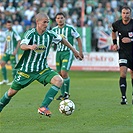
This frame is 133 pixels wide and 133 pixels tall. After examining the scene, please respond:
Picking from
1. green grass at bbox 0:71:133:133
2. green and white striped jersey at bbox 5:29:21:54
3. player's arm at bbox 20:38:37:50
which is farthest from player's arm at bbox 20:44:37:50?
green and white striped jersey at bbox 5:29:21:54

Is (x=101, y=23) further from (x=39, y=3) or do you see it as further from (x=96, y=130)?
(x=96, y=130)

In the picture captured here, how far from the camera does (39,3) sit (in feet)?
98.6

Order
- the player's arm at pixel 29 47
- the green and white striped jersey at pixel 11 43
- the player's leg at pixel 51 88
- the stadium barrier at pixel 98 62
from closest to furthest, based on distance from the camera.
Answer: the player's arm at pixel 29 47 < the player's leg at pixel 51 88 < the green and white striped jersey at pixel 11 43 < the stadium barrier at pixel 98 62

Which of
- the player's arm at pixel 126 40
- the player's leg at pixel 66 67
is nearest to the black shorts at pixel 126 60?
the player's arm at pixel 126 40

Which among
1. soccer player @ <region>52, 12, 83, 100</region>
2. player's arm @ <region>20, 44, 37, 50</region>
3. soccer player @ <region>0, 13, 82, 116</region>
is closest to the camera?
player's arm @ <region>20, 44, 37, 50</region>

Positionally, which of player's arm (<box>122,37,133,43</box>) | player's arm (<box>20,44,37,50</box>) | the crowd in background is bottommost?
player's arm (<box>122,37,133,43</box>)

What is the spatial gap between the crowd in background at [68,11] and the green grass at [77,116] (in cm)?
1214

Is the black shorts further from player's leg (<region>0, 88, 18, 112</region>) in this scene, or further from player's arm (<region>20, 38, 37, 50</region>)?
player's leg (<region>0, 88, 18, 112</region>)

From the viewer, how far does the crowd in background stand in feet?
90.7

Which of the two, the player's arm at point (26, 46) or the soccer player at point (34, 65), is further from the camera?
the soccer player at point (34, 65)

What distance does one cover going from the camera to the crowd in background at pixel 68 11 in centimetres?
2766

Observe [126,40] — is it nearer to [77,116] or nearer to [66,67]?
[66,67]

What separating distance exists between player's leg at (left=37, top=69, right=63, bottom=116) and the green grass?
11.3 inches

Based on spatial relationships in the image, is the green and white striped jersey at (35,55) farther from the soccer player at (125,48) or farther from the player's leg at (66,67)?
the player's leg at (66,67)
